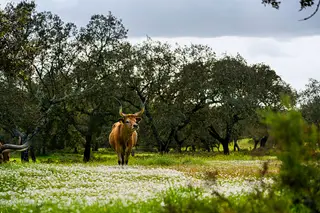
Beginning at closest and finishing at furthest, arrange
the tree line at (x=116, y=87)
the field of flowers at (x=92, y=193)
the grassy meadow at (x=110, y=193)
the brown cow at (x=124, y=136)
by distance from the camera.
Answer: the grassy meadow at (x=110, y=193)
the field of flowers at (x=92, y=193)
the brown cow at (x=124, y=136)
the tree line at (x=116, y=87)

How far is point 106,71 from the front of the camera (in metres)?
52.6

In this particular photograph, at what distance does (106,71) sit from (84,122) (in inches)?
606

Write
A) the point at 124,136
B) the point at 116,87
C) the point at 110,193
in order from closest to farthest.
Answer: the point at 110,193 → the point at 124,136 → the point at 116,87

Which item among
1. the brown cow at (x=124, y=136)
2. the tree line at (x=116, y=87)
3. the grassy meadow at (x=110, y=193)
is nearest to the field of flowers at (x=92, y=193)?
the grassy meadow at (x=110, y=193)

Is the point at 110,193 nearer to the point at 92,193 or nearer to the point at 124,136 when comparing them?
the point at 92,193

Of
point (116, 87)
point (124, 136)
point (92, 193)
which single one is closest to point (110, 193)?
point (92, 193)

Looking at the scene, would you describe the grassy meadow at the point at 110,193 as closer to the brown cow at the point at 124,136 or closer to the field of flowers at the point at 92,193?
the field of flowers at the point at 92,193

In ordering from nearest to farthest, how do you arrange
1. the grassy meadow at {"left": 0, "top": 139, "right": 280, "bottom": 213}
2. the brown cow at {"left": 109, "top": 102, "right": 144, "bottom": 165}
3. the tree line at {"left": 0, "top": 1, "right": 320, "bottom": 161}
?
the grassy meadow at {"left": 0, "top": 139, "right": 280, "bottom": 213} → the brown cow at {"left": 109, "top": 102, "right": 144, "bottom": 165} → the tree line at {"left": 0, "top": 1, "right": 320, "bottom": 161}

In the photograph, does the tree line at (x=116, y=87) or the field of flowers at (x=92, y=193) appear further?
the tree line at (x=116, y=87)

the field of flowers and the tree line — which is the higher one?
the tree line

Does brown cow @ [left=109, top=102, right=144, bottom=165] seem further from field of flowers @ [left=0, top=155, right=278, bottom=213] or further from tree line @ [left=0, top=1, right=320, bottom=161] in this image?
tree line @ [left=0, top=1, right=320, bottom=161]

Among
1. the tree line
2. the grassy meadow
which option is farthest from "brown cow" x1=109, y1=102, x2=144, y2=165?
the tree line

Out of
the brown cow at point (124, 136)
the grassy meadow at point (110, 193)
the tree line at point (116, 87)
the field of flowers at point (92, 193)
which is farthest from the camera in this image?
the tree line at point (116, 87)

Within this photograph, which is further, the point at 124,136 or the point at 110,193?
the point at 124,136
